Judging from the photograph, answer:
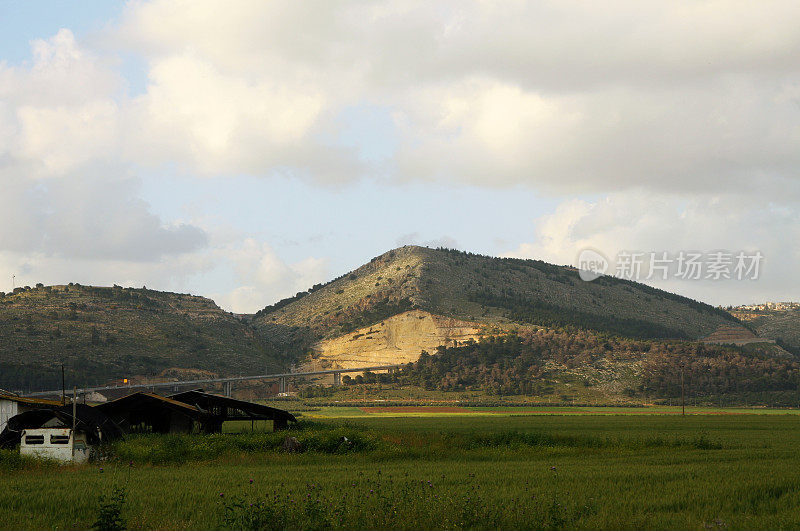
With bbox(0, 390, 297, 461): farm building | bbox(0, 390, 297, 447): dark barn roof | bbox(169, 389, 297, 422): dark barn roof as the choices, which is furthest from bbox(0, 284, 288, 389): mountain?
bbox(0, 390, 297, 461): farm building

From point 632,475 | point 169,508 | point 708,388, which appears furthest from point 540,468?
point 708,388

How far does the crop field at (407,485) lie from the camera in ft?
72.3

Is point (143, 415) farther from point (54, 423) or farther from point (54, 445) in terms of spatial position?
point (54, 445)

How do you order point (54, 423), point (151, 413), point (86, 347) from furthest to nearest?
point (86, 347)
point (151, 413)
point (54, 423)

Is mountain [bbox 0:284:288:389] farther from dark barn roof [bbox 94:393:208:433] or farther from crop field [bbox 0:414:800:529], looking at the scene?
crop field [bbox 0:414:800:529]

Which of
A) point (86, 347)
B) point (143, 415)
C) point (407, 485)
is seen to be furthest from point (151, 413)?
point (86, 347)

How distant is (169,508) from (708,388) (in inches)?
5934

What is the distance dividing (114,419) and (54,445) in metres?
16.1

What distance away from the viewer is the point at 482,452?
4434cm

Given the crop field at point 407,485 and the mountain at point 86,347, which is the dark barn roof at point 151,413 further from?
the mountain at point 86,347

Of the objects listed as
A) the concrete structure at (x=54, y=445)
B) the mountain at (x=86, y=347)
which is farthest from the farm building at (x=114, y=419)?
the mountain at (x=86, y=347)

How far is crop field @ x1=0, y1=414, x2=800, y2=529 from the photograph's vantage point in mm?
22047

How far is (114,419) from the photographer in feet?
177

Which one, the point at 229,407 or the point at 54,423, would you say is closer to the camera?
the point at 54,423
